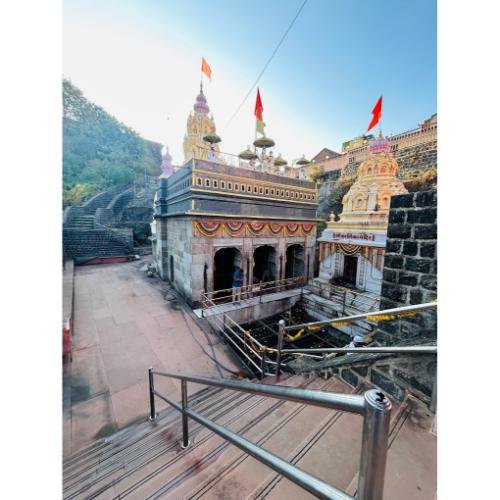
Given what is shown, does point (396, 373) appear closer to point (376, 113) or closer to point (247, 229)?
point (247, 229)

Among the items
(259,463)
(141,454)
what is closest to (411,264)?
(259,463)

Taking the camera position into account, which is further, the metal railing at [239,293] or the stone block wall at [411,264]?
the metal railing at [239,293]

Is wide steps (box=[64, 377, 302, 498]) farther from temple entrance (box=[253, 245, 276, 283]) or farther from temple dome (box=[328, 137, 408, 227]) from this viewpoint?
temple dome (box=[328, 137, 408, 227])

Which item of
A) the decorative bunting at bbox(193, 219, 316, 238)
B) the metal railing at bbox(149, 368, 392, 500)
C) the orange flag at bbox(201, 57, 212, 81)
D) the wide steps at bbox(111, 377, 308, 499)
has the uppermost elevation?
the orange flag at bbox(201, 57, 212, 81)

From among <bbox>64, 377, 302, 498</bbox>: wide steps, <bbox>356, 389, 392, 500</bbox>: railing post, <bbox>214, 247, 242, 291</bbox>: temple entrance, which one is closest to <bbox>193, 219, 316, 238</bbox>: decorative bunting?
<bbox>214, 247, 242, 291</bbox>: temple entrance

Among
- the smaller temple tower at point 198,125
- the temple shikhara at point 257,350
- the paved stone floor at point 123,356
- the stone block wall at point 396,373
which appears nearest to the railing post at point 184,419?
the temple shikhara at point 257,350

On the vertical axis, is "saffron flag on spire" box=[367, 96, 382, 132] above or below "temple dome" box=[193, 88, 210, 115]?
below

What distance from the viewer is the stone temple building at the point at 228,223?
8836 millimetres

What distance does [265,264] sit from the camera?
12.8 m

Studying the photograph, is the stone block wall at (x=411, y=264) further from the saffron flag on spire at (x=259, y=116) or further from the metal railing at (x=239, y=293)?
the saffron flag on spire at (x=259, y=116)

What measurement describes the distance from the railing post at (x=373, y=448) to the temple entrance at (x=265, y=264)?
11241 millimetres

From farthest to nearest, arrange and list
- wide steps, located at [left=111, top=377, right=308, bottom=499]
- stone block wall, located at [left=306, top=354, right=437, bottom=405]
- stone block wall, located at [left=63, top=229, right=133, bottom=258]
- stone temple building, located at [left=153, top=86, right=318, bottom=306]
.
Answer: stone block wall, located at [left=63, top=229, right=133, bottom=258] → stone temple building, located at [left=153, top=86, right=318, bottom=306] → stone block wall, located at [left=306, top=354, right=437, bottom=405] → wide steps, located at [left=111, top=377, right=308, bottom=499]

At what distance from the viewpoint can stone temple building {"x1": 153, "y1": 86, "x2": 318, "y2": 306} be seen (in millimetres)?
8836

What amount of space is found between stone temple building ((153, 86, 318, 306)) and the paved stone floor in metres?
1.79
